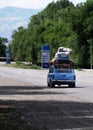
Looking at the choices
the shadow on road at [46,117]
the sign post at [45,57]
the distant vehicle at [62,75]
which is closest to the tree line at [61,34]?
the sign post at [45,57]

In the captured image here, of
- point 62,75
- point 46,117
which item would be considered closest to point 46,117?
point 46,117

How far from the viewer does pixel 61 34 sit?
447 ft

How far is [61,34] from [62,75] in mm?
93957

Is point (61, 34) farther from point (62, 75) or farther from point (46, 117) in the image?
point (46, 117)

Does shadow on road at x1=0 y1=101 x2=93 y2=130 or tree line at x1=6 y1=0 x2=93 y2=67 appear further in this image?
tree line at x1=6 y1=0 x2=93 y2=67

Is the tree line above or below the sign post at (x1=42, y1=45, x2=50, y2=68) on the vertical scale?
above

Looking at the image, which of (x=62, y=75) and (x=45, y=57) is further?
(x=45, y=57)

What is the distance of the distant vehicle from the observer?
42750mm

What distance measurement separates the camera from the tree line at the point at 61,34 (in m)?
116

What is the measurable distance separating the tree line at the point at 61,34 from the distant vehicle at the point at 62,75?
69.6 meters

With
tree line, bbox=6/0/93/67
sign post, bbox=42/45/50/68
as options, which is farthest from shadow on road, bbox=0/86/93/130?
sign post, bbox=42/45/50/68

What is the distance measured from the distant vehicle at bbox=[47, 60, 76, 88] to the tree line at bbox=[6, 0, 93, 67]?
6959 cm

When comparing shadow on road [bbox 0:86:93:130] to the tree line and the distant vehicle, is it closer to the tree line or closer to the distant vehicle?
the distant vehicle

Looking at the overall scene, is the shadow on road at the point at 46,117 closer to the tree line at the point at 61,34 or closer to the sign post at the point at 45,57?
the tree line at the point at 61,34
